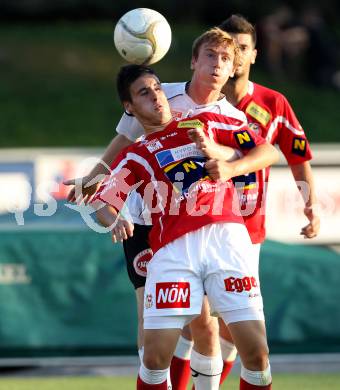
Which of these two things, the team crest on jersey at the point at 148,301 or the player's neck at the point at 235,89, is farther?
the player's neck at the point at 235,89

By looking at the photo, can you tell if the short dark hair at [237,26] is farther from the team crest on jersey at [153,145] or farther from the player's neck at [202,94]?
the team crest on jersey at [153,145]

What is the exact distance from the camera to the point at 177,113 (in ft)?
20.8

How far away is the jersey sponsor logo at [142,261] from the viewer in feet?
22.0

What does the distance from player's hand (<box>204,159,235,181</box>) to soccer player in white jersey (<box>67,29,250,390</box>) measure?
0.48 ft

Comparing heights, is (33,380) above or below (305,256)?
below

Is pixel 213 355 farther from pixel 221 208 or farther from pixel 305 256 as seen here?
pixel 305 256

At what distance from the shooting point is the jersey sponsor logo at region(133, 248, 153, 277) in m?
6.72

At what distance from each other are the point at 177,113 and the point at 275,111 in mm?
888

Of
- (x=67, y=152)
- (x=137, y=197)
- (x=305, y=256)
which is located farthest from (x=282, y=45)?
(x=137, y=197)

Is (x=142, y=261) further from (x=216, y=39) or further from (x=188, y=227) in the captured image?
(x=216, y=39)

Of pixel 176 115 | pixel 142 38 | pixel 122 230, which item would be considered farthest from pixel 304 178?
pixel 122 230

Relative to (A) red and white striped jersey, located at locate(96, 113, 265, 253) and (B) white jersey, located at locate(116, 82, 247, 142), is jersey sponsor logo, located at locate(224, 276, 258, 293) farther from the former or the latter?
(B) white jersey, located at locate(116, 82, 247, 142)

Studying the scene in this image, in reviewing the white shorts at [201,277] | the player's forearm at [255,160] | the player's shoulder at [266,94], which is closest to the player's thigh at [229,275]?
the white shorts at [201,277]

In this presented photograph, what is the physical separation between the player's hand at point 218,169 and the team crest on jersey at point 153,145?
354 mm
